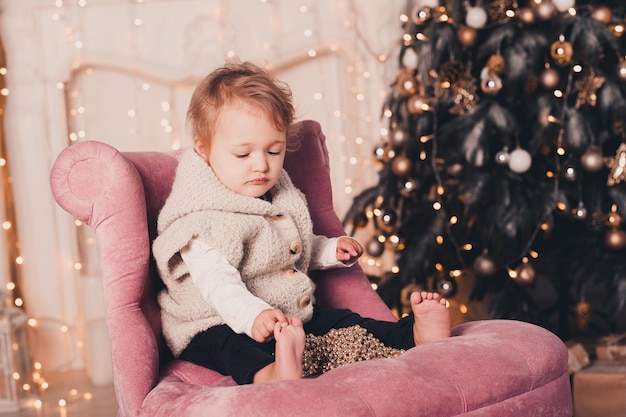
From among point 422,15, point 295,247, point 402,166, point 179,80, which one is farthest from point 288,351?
point 179,80

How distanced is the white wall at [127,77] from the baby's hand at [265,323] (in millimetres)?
1894

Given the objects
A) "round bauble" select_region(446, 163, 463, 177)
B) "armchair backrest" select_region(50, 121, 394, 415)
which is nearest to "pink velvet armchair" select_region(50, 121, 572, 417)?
"armchair backrest" select_region(50, 121, 394, 415)

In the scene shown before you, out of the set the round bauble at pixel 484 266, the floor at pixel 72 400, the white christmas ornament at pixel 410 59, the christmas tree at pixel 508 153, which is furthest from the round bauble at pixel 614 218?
the floor at pixel 72 400

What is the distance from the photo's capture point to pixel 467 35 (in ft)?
8.76

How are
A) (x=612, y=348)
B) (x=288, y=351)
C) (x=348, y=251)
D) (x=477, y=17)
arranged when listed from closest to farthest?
(x=288, y=351)
(x=348, y=251)
(x=477, y=17)
(x=612, y=348)

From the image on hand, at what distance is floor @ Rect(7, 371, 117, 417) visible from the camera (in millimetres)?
2879

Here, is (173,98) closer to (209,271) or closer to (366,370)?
(209,271)

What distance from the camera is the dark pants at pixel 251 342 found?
1.55 m

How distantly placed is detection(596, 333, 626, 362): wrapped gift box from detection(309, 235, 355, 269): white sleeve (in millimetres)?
1324

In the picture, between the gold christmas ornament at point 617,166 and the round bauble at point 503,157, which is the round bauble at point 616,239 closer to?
the gold christmas ornament at point 617,166

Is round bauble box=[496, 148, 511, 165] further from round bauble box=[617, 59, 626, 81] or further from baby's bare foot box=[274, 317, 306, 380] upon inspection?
baby's bare foot box=[274, 317, 306, 380]

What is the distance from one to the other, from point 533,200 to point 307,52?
115 centimetres

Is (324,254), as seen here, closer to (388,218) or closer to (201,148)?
(201,148)

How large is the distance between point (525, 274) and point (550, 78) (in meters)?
0.63
